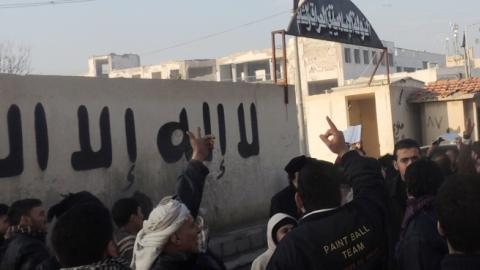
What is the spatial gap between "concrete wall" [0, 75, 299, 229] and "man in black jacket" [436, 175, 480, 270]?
430 centimetres

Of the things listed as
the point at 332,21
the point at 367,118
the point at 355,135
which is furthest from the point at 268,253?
the point at 367,118

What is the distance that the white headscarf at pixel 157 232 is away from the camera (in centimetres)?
271

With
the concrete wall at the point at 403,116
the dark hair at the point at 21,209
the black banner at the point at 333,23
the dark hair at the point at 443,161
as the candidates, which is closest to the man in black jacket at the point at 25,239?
the dark hair at the point at 21,209

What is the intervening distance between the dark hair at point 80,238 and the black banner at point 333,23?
23.9ft

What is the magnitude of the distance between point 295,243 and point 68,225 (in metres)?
0.87

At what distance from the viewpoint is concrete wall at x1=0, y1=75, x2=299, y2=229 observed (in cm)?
574

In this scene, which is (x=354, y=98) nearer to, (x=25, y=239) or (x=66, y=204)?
(x=25, y=239)

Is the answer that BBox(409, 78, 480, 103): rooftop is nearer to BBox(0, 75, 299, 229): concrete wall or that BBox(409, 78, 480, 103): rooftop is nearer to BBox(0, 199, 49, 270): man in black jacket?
BBox(0, 75, 299, 229): concrete wall

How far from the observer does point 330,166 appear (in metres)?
2.71

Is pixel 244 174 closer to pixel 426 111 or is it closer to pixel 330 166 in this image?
pixel 330 166

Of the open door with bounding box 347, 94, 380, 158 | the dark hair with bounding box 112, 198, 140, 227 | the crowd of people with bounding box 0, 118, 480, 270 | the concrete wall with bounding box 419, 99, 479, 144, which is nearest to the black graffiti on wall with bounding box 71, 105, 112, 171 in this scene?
the dark hair with bounding box 112, 198, 140, 227

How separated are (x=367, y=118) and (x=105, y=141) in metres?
13.3

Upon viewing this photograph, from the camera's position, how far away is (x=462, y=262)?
2062 mm

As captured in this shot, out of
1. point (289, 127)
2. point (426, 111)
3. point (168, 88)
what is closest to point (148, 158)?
point (168, 88)
